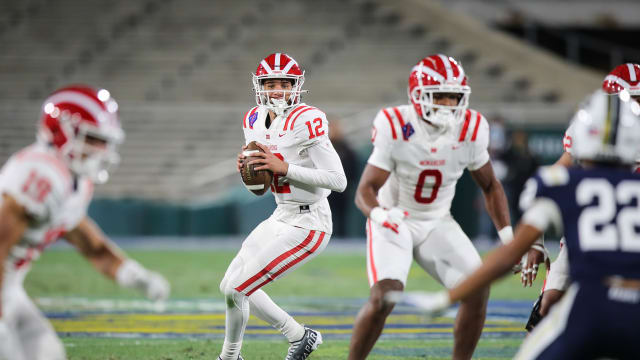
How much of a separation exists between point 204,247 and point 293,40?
24.3 ft

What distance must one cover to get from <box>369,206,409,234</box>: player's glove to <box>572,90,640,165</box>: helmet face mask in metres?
1.38

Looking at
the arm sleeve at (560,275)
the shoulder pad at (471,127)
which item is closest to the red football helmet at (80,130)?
the shoulder pad at (471,127)

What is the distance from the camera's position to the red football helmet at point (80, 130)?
3566 mm

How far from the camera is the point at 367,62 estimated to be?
63.5 feet

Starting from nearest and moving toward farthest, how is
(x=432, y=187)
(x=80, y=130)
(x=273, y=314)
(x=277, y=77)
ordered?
(x=80, y=130) → (x=432, y=187) → (x=273, y=314) → (x=277, y=77)

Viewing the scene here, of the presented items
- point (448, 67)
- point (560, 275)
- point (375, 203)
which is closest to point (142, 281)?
point (375, 203)

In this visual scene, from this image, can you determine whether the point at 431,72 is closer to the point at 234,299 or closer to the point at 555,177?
the point at 234,299

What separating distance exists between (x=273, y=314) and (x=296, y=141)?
1.04 metres

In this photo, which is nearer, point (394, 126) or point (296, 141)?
point (394, 126)

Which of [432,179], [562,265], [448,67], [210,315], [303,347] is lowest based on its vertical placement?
[210,315]

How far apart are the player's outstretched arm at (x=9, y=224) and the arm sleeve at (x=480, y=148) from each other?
270cm

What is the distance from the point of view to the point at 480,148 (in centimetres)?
514

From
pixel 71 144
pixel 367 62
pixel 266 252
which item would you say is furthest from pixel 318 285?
pixel 367 62

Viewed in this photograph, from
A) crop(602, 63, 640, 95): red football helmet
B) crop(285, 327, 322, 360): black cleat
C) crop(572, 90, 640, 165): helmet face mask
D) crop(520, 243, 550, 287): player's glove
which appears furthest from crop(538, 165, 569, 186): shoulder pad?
crop(602, 63, 640, 95): red football helmet
